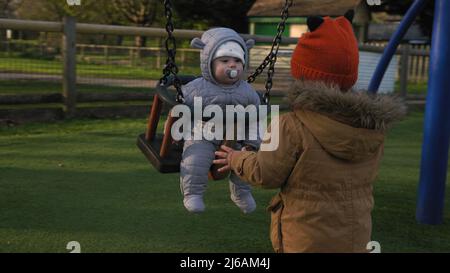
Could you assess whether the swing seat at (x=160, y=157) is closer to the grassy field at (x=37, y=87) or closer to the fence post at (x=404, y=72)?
the grassy field at (x=37, y=87)

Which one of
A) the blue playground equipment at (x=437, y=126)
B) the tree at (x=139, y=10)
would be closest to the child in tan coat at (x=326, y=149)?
the blue playground equipment at (x=437, y=126)

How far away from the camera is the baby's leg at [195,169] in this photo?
2.21 meters

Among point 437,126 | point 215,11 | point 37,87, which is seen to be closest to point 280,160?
point 437,126

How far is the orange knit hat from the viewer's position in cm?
182

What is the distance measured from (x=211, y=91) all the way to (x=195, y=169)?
1.04ft

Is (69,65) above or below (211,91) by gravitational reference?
below

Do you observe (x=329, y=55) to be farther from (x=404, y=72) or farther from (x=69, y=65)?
(x=404, y=72)

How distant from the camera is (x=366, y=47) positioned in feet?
34.5

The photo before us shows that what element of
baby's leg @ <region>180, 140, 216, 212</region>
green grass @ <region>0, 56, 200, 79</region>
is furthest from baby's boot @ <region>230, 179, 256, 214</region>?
green grass @ <region>0, 56, 200, 79</region>

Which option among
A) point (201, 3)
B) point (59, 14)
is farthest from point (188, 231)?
point (59, 14)

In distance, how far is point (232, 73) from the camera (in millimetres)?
2191

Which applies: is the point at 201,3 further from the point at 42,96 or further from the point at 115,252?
the point at 115,252

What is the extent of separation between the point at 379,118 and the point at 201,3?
14.8 meters

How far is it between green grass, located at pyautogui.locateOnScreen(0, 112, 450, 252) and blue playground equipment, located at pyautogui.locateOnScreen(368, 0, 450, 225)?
0.13m
